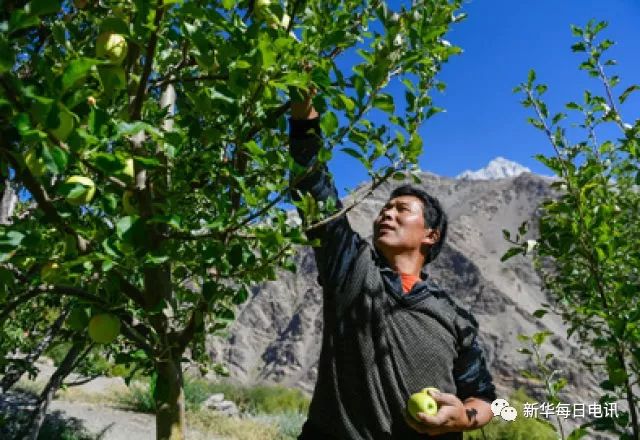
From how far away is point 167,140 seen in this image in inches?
54.5

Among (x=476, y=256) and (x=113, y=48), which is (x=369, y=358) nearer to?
(x=113, y=48)

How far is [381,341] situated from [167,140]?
3.22 feet

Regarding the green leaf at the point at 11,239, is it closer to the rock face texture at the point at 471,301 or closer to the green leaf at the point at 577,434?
the green leaf at the point at 577,434

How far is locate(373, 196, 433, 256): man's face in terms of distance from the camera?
7.28 feet

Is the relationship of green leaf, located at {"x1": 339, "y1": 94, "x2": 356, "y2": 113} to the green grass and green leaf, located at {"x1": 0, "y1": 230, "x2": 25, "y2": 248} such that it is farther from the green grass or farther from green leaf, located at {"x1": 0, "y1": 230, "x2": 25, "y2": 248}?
the green grass

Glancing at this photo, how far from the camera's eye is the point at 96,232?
57.7 inches

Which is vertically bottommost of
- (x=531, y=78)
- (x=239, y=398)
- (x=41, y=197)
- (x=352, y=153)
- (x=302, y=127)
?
(x=239, y=398)

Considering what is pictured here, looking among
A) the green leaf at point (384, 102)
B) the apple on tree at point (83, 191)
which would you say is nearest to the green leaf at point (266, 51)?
the green leaf at point (384, 102)

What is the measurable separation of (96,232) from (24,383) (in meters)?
12.0

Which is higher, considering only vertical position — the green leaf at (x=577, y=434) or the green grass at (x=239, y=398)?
the green leaf at (x=577, y=434)

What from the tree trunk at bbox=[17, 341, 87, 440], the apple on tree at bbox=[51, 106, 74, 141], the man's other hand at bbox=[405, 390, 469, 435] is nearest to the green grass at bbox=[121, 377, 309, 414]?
the tree trunk at bbox=[17, 341, 87, 440]

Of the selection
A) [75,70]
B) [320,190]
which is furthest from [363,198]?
[75,70]

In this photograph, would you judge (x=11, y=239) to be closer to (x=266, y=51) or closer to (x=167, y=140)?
(x=167, y=140)

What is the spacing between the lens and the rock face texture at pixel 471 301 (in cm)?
3844
